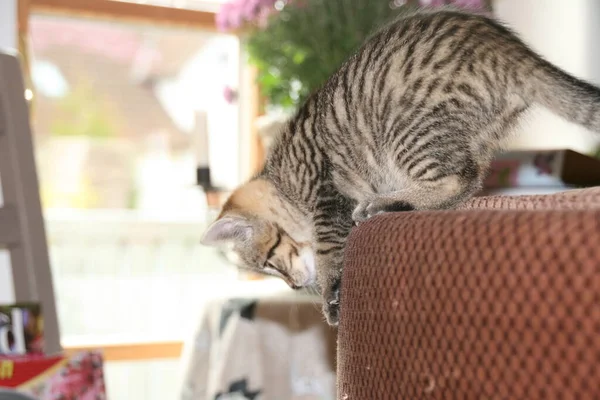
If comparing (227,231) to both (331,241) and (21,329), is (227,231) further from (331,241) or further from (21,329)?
(21,329)

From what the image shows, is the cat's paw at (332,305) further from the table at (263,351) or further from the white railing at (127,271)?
the white railing at (127,271)

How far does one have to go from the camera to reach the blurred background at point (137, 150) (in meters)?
1.91

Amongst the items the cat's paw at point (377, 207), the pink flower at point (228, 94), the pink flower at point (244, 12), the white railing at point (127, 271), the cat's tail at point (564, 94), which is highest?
the pink flower at point (244, 12)

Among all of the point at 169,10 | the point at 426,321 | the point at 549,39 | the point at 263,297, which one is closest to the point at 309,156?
the point at 263,297

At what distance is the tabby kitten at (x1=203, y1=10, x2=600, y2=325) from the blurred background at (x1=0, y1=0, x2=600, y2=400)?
0.76 metres

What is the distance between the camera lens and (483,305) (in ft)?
1.32

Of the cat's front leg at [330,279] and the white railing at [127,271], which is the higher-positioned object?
the cat's front leg at [330,279]

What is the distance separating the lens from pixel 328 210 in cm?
92

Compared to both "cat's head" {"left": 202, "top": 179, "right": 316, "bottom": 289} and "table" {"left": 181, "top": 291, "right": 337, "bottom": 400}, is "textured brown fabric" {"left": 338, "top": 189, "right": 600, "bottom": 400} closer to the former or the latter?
"cat's head" {"left": 202, "top": 179, "right": 316, "bottom": 289}

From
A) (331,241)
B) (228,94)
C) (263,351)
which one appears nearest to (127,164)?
(228,94)

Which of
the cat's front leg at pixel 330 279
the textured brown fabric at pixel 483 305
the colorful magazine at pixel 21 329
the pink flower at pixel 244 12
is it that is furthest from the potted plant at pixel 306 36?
the textured brown fabric at pixel 483 305

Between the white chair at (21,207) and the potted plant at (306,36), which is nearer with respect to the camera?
the white chair at (21,207)

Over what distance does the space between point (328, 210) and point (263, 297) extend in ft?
1.03

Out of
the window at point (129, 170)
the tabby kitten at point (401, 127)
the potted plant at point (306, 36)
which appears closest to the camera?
the tabby kitten at point (401, 127)
